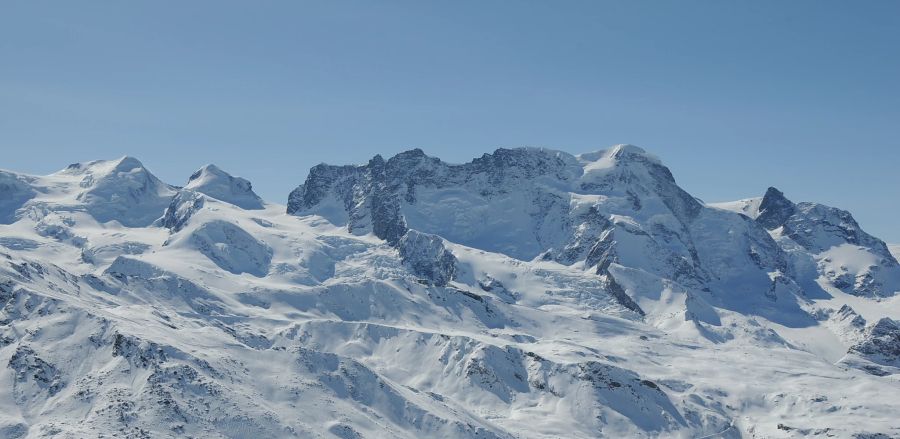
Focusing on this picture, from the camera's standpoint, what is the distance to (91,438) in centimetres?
19988

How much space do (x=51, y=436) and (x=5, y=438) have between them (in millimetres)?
9720

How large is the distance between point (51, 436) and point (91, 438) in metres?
8.41

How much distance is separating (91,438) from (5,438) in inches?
713

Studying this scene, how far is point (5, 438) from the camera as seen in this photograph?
199750 millimetres

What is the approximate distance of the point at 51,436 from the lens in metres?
200
